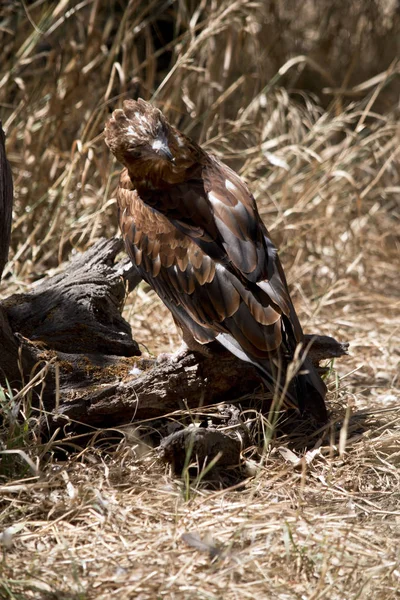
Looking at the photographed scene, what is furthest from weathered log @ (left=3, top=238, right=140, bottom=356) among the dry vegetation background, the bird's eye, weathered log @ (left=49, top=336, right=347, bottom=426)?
the bird's eye

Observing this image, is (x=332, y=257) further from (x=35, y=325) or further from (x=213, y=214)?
(x=35, y=325)

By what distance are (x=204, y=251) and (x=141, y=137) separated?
61 centimetres

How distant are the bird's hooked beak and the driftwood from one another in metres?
0.57

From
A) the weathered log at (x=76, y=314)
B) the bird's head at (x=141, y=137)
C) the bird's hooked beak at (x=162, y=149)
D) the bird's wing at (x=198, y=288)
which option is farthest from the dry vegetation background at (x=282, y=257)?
the bird's hooked beak at (x=162, y=149)

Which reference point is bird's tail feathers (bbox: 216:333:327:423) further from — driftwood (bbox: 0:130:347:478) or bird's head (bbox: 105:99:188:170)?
bird's head (bbox: 105:99:188:170)

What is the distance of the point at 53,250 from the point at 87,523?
245cm

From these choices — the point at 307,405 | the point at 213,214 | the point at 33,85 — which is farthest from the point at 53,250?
the point at 307,405

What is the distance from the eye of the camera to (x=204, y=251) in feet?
10.2

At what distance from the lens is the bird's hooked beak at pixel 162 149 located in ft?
Result: 10.8

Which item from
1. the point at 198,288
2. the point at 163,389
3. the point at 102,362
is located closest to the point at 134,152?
the point at 198,288

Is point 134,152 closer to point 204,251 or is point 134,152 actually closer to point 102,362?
point 204,251

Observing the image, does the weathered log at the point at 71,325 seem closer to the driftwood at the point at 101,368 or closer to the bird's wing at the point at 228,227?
the driftwood at the point at 101,368

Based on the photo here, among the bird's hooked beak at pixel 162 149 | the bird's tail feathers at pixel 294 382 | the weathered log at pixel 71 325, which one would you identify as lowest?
the bird's tail feathers at pixel 294 382

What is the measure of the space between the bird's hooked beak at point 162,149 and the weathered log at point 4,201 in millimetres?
611
